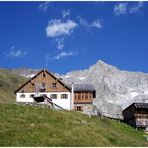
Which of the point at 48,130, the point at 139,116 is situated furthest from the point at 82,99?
the point at 48,130

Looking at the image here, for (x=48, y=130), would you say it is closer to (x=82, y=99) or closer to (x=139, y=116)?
(x=139, y=116)

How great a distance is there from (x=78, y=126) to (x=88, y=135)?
570 cm

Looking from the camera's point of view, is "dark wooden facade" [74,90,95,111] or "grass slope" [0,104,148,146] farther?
"dark wooden facade" [74,90,95,111]

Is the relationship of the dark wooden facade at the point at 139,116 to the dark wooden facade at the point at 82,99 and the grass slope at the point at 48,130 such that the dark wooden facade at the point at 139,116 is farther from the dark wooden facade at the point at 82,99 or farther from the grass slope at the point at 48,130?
the grass slope at the point at 48,130

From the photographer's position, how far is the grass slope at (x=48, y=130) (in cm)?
5109

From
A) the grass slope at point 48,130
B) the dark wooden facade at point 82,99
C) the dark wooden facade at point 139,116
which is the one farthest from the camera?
the dark wooden facade at point 82,99

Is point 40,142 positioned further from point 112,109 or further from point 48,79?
point 112,109

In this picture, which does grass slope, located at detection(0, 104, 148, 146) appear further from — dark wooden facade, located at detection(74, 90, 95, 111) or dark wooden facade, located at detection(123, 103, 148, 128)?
dark wooden facade, located at detection(74, 90, 95, 111)

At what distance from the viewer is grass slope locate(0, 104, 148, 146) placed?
51094 mm

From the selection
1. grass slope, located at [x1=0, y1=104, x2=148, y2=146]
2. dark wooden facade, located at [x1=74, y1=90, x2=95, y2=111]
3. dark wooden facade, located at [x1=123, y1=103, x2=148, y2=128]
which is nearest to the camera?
grass slope, located at [x1=0, y1=104, x2=148, y2=146]

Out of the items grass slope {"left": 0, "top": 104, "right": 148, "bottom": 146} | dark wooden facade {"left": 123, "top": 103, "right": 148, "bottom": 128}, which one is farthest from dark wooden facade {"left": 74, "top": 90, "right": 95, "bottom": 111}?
grass slope {"left": 0, "top": 104, "right": 148, "bottom": 146}

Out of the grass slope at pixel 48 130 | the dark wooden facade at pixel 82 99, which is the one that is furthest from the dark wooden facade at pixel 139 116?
the grass slope at pixel 48 130

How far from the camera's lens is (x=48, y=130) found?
56812 millimetres

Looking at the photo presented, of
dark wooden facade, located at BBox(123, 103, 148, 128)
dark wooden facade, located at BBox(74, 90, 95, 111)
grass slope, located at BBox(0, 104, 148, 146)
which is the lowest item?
grass slope, located at BBox(0, 104, 148, 146)
